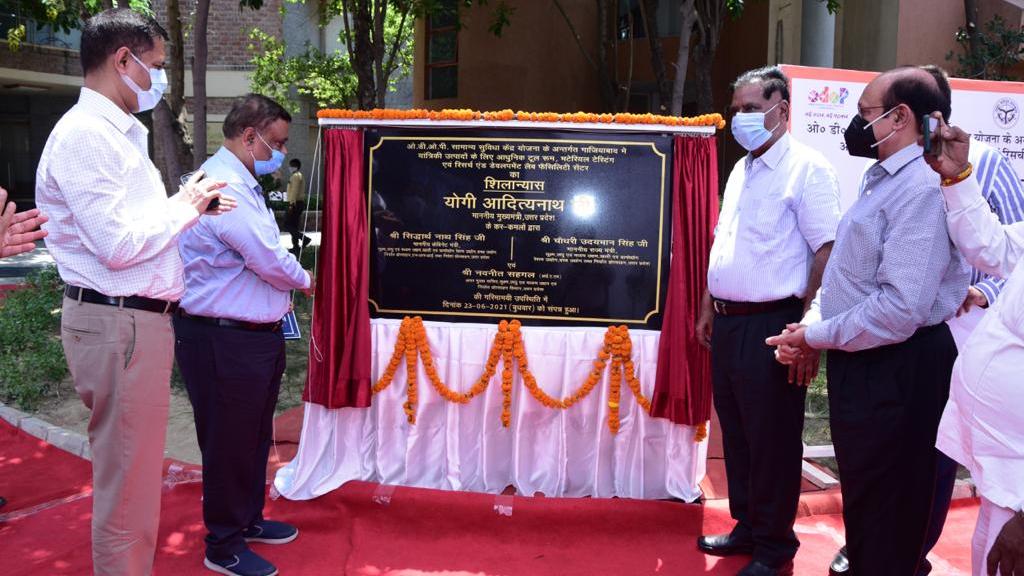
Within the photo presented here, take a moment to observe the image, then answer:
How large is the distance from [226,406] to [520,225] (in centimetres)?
166

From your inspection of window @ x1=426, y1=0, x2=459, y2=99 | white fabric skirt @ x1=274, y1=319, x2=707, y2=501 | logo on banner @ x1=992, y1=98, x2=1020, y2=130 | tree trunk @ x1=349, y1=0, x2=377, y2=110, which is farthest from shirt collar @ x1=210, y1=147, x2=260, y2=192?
window @ x1=426, y1=0, x2=459, y2=99

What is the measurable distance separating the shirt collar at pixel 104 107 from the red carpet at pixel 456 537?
1910 mm

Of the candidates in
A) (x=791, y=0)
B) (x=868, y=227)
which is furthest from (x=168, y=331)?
(x=791, y=0)

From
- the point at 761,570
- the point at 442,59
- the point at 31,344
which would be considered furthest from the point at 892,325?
the point at 442,59

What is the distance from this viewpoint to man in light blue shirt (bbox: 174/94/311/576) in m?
3.25

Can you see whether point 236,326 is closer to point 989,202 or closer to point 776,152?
point 776,152

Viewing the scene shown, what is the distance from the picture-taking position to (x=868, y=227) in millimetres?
2461

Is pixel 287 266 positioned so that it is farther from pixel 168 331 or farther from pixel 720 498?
pixel 720 498

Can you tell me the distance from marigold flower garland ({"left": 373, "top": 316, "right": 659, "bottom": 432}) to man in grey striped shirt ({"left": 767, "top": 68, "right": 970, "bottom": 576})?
149 centimetres

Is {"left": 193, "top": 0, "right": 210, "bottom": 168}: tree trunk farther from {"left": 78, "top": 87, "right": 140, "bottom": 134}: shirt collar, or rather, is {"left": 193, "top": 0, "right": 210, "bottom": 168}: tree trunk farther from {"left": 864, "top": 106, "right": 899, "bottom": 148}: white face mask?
{"left": 864, "top": 106, "right": 899, "bottom": 148}: white face mask

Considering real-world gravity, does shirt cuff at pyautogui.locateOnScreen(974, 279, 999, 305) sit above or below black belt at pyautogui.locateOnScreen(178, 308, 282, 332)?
above

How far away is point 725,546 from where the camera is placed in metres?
3.58

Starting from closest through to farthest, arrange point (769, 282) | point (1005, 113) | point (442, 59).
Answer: point (769, 282), point (1005, 113), point (442, 59)

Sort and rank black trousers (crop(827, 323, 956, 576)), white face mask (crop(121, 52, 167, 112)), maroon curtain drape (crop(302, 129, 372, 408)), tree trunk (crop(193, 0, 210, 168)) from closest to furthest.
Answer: black trousers (crop(827, 323, 956, 576)) < white face mask (crop(121, 52, 167, 112)) < maroon curtain drape (crop(302, 129, 372, 408)) < tree trunk (crop(193, 0, 210, 168))
